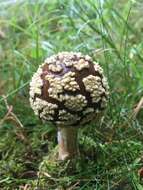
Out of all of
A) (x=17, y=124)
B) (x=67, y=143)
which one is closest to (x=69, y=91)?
(x=67, y=143)

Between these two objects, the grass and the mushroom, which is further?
the grass

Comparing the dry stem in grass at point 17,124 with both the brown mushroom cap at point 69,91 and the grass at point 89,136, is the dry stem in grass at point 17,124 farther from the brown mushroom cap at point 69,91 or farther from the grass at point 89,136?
the brown mushroom cap at point 69,91

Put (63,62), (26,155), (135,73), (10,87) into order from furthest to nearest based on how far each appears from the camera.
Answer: (10,87) → (135,73) → (26,155) → (63,62)

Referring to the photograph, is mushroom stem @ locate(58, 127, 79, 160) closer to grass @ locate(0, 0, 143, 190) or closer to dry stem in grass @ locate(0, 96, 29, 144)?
grass @ locate(0, 0, 143, 190)

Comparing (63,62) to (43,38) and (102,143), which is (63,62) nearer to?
(102,143)

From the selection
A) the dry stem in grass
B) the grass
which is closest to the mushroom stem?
the grass

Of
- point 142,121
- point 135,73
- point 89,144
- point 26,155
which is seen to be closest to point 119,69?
point 135,73
